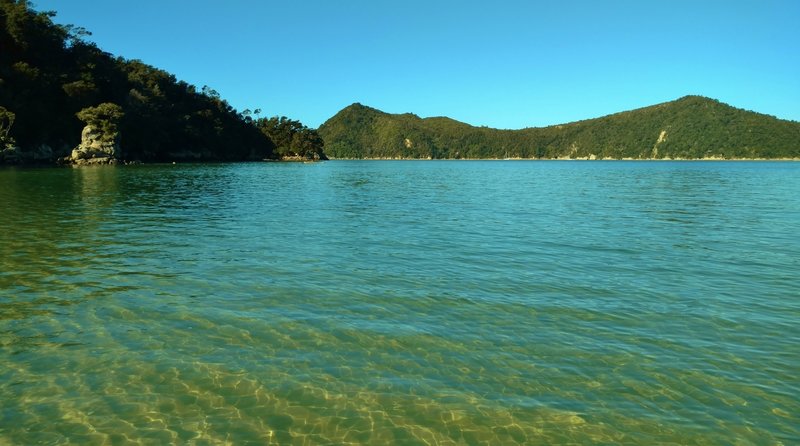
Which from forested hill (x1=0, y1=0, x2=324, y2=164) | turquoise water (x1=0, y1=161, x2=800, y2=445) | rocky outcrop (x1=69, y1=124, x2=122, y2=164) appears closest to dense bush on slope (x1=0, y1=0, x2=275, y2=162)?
forested hill (x1=0, y1=0, x2=324, y2=164)

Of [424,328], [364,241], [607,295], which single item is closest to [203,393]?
[424,328]

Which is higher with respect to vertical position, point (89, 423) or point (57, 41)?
point (57, 41)

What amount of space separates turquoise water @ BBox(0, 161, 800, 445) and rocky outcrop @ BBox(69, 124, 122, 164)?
94.7m

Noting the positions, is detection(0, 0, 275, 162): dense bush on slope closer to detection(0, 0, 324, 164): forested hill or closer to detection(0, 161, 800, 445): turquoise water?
detection(0, 0, 324, 164): forested hill

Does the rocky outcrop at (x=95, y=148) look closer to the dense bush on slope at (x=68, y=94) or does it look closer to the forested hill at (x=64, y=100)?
the forested hill at (x=64, y=100)

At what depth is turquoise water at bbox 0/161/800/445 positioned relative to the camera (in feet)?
23.1

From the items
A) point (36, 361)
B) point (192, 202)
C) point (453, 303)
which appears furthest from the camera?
point (192, 202)

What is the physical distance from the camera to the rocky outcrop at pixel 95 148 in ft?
336

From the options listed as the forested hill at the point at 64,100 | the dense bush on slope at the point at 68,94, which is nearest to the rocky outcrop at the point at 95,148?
Result: the forested hill at the point at 64,100

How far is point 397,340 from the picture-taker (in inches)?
396

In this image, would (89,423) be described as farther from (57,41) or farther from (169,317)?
(57,41)

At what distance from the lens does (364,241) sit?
2180cm

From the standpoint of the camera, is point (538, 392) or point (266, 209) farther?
point (266, 209)

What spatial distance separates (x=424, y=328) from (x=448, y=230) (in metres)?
14.6
